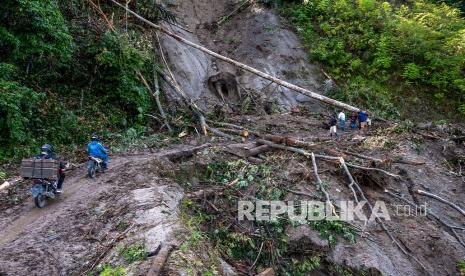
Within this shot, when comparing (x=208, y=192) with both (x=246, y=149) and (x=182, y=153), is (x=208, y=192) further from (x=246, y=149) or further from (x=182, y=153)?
(x=246, y=149)

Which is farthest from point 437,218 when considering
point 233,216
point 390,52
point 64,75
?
point 390,52

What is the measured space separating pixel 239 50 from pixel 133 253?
19068 millimetres

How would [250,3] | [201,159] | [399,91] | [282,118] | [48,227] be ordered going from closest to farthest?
[48,227] < [201,159] < [282,118] < [399,91] < [250,3]

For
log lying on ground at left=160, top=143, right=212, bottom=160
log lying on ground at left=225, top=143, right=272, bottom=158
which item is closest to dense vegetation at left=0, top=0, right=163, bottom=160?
log lying on ground at left=160, top=143, right=212, bottom=160

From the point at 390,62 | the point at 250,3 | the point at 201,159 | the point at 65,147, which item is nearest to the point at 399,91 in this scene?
the point at 390,62

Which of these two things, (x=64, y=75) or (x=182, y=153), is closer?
(x=182, y=153)

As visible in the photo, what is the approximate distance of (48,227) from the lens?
7.35m

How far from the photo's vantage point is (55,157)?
30.0 feet

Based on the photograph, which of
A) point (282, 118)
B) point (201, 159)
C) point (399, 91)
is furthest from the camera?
point (399, 91)

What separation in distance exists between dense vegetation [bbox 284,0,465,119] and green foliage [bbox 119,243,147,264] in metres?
17.3

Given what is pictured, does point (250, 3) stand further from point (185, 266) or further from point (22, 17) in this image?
point (185, 266)

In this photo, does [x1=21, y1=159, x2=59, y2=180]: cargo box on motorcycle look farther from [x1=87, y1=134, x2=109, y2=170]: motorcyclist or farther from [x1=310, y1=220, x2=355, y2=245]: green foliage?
[x1=310, y1=220, x2=355, y2=245]: green foliage

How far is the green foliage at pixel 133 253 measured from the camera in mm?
5816

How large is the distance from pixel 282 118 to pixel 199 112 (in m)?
4.38
